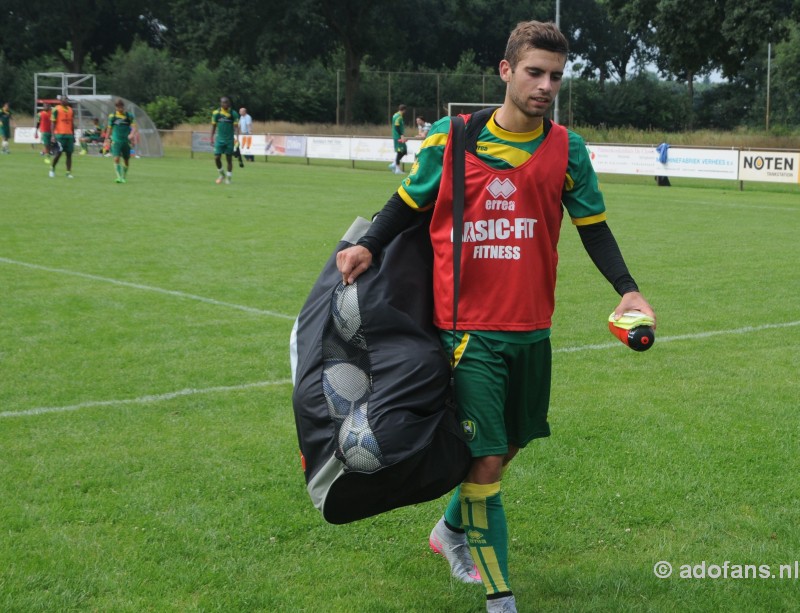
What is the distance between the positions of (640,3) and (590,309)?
106 feet

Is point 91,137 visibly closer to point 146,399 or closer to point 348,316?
point 146,399

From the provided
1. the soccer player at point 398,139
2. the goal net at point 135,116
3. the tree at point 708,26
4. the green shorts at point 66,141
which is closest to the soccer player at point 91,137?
the goal net at point 135,116

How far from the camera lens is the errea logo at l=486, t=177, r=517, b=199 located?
12.5 ft

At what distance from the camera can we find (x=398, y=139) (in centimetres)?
3409

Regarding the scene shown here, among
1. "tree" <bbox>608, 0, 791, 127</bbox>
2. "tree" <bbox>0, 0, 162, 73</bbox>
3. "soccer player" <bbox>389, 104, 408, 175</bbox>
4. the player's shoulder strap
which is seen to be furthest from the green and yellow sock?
"tree" <bbox>0, 0, 162, 73</bbox>

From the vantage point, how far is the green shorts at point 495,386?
3729 millimetres

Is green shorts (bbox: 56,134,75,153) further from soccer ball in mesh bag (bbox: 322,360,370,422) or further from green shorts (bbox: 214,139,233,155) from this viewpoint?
soccer ball in mesh bag (bbox: 322,360,370,422)

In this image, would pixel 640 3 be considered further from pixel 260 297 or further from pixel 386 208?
pixel 386 208

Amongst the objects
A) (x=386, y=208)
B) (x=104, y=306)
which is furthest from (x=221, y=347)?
(x=386, y=208)

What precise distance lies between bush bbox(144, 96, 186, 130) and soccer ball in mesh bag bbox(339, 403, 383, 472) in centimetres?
5649

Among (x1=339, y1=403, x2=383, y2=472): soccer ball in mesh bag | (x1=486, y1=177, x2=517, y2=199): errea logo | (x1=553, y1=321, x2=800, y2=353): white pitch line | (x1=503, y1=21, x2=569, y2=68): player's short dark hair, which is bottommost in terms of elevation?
(x1=553, y1=321, x2=800, y2=353): white pitch line

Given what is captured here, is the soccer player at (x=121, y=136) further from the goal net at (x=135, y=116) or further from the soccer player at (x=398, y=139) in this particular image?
the goal net at (x=135, y=116)

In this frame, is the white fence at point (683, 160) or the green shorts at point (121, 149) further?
the white fence at point (683, 160)

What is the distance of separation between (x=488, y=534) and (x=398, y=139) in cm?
3082
